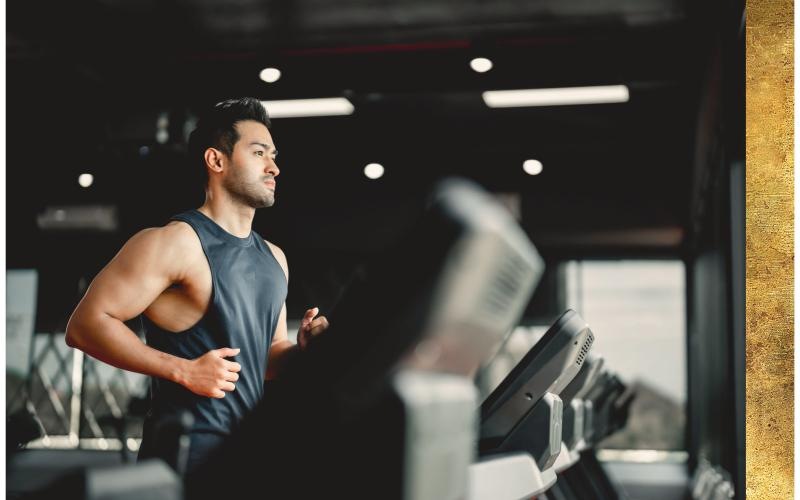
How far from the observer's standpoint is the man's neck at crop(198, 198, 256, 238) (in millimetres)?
1886

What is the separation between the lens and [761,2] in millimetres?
2875

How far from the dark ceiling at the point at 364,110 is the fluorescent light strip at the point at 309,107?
12 centimetres

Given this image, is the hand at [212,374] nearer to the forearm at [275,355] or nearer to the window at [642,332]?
the forearm at [275,355]

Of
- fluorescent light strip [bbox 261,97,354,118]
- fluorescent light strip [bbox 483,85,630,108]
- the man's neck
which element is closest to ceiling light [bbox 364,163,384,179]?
fluorescent light strip [bbox 261,97,354,118]

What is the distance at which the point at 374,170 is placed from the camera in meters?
7.53

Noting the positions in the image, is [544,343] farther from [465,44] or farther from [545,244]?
[545,244]

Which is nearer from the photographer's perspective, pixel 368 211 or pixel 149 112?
pixel 149 112

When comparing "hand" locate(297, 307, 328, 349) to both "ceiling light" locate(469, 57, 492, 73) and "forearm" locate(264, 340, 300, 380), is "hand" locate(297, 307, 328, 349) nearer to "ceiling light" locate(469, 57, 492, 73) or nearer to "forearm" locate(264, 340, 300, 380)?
"forearm" locate(264, 340, 300, 380)

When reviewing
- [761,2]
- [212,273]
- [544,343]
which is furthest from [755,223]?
[212,273]

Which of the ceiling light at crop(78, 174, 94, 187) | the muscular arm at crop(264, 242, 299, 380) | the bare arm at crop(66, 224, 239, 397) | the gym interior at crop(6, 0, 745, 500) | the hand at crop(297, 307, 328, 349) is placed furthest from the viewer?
the ceiling light at crop(78, 174, 94, 187)

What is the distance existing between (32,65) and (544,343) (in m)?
4.50

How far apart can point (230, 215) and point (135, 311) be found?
31 centimetres

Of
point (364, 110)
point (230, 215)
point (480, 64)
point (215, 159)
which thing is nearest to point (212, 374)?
point (230, 215)

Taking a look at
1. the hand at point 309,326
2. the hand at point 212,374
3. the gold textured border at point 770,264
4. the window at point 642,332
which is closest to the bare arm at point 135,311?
the hand at point 212,374
